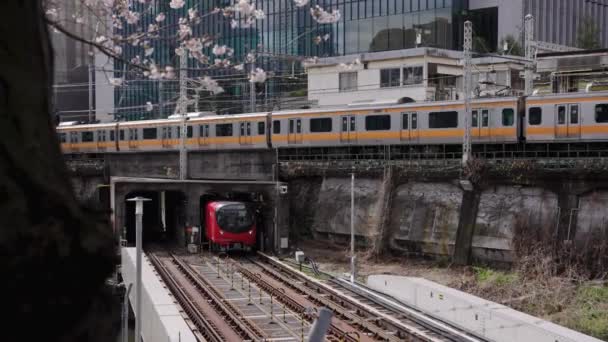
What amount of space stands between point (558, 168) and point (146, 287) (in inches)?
492

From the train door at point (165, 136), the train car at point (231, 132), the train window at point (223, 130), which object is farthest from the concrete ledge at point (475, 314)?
the train door at point (165, 136)

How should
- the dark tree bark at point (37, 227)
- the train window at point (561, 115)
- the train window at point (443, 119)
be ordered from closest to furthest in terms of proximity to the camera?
the dark tree bark at point (37, 227)
the train window at point (561, 115)
the train window at point (443, 119)

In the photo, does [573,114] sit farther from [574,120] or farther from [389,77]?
[389,77]

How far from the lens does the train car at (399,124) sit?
2706 centimetres

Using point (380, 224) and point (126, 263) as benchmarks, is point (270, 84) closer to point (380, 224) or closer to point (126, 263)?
point (380, 224)

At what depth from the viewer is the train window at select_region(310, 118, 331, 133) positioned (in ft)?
106

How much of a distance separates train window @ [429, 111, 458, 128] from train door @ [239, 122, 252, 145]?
9867mm

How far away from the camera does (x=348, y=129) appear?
104 feet

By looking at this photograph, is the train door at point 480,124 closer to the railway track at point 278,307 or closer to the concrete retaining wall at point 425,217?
the concrete retaining wall at point 425,217

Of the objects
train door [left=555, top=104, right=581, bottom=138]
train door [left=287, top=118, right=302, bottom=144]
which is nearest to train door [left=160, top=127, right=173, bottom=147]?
train door [left=287, top=118, right=302, bottom=144]

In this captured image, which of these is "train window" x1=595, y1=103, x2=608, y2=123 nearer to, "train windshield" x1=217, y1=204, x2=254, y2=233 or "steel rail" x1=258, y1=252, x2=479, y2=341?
"steel rail" x1=258, y1=252, x2=479, y2=341

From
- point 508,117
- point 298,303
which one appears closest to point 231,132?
point 508,117

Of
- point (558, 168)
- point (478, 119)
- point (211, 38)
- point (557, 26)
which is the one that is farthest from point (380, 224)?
point (557, 26)

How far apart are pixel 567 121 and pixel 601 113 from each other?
3.42ft
